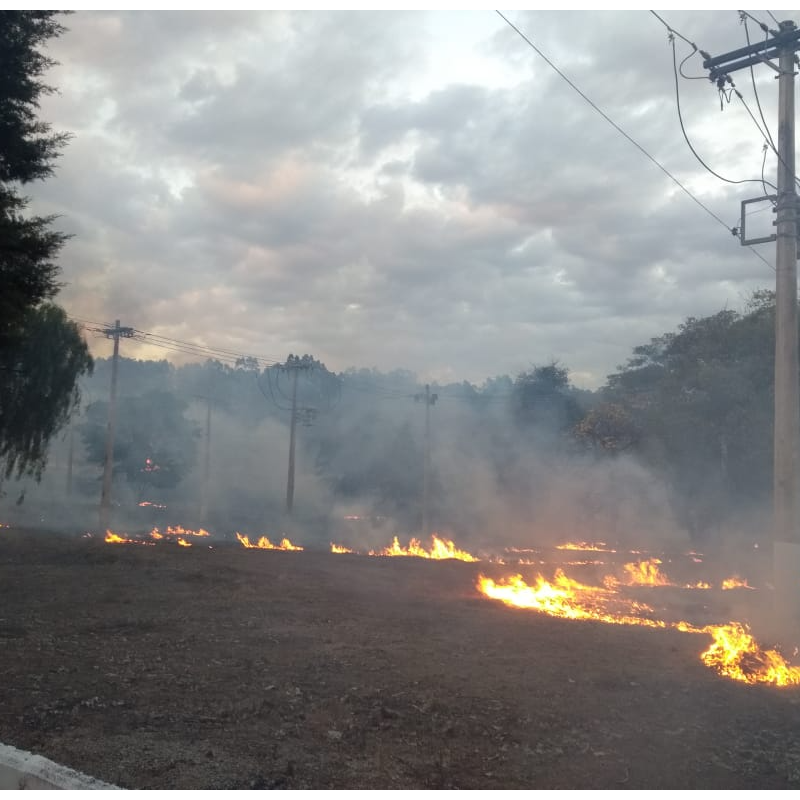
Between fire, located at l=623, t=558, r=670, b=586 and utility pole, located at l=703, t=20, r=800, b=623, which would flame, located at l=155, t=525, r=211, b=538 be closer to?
fire, located at l=623, t=558, r=670, b=586

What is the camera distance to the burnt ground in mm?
5922

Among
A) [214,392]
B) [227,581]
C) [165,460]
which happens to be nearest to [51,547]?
[227,581]

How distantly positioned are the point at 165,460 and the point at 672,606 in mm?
39291

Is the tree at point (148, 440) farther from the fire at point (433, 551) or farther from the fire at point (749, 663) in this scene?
the fire at point (749, 663)

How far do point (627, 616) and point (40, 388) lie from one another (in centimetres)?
1759

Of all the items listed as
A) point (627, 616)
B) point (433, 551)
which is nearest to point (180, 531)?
point (433, 551)

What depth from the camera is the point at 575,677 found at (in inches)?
344

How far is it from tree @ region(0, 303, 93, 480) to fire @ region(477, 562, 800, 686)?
1363cm

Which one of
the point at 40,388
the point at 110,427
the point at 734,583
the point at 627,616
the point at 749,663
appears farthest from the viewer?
the point at 110,427

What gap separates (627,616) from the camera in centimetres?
1445

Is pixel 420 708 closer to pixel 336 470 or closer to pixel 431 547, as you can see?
pixel 431 547

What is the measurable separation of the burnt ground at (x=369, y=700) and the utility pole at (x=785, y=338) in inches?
68.4

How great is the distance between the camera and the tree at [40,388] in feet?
70.1

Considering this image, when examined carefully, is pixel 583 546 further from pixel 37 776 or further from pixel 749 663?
pixel 37 776
